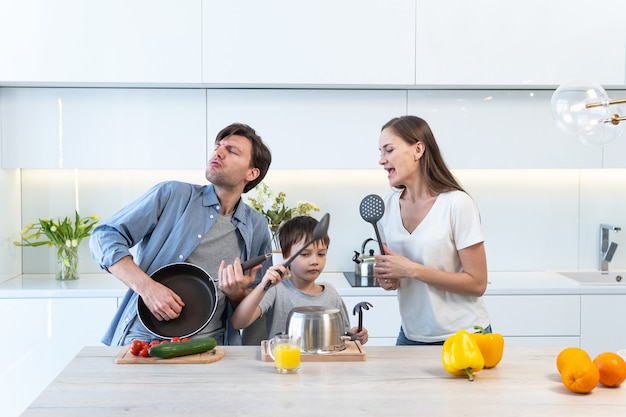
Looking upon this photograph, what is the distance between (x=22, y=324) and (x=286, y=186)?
1.57 meters

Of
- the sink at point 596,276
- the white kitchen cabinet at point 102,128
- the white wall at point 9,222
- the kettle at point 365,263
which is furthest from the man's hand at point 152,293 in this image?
the sink at point 596,276

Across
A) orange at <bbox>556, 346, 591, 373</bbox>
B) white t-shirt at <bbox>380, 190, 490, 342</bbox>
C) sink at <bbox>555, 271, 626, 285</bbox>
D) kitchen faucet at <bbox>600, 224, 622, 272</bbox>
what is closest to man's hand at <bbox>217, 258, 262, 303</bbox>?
white t-shirt at <bbox>380, 190, 490, 342</bbox>

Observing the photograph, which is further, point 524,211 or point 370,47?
point 524,211

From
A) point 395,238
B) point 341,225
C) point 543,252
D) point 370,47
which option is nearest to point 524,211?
point 543,252

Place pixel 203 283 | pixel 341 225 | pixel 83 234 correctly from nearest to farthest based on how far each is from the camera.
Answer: pixel 203 283
pixel 83 234
pixel 341 225

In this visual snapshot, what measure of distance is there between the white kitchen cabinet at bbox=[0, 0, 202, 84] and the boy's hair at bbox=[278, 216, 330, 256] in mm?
1407

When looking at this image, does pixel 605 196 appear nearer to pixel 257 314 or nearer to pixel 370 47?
pixel 370 47

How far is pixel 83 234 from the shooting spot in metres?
4.12

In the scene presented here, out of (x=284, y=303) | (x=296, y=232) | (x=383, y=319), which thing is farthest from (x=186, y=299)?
(x=383, y=319)

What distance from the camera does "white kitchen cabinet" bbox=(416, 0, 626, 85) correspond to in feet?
12.7

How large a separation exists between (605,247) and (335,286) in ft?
A: 5.58

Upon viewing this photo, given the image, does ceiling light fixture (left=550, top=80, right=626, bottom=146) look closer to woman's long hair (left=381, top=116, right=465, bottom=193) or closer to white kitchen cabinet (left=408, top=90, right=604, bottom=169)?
woman's long hair (left=381, top=116, right=465, bottom=193)

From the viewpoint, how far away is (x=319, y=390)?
1.99m

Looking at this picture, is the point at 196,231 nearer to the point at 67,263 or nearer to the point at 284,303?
the point at 284,303
